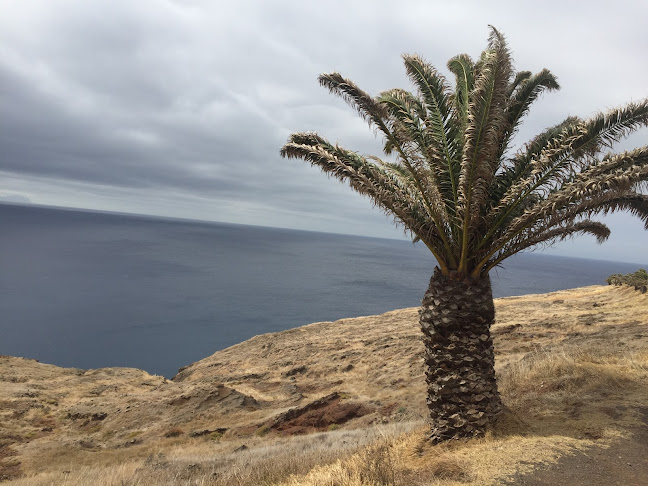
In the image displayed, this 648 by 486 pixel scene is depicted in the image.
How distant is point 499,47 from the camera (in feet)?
25.1

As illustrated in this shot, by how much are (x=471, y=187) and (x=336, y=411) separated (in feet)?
44.8

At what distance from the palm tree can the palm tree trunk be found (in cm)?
2

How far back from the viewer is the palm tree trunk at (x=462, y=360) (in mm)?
8000

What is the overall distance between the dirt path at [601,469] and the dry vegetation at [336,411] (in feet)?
0.26

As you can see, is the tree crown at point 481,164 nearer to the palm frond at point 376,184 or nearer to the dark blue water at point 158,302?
the palm frond at point 376,184

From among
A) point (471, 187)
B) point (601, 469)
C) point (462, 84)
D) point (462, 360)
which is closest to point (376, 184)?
point (471, 187)

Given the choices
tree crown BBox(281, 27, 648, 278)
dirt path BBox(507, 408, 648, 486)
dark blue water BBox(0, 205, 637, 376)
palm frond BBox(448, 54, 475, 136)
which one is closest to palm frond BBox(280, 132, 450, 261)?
tree crown BBox(281, 27, 648, 278)

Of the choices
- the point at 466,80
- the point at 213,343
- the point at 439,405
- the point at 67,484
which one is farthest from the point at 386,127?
the point at 213,343

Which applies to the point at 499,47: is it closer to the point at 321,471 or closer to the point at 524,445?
the point at 524,445

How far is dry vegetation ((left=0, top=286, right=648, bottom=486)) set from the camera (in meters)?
7.09

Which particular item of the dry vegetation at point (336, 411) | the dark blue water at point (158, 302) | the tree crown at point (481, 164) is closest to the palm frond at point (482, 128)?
the tree crown at point (481, 164)

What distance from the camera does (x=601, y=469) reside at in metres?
6.08

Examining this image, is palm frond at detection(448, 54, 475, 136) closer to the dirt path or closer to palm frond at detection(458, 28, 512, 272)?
palm frond at detection(458, 28, 512, 272)

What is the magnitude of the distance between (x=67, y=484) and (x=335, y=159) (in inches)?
423
